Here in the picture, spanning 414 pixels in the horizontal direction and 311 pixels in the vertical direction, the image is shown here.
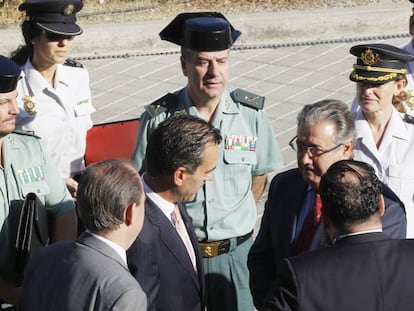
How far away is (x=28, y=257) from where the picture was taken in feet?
14.2

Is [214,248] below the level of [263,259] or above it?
below

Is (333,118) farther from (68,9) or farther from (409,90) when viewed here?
(68,9)

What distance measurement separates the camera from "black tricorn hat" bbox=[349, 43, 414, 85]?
5.05 metres

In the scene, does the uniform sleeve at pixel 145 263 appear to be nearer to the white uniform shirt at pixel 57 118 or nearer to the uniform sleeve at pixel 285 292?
the uniform sleeve at pixel 285 292

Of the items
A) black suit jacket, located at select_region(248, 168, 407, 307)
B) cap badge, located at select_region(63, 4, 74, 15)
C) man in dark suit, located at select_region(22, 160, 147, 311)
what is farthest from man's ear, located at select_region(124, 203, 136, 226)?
cap badge, located at select_region(63, 4, 74, 15)

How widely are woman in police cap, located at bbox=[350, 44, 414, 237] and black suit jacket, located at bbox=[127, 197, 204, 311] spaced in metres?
1.33

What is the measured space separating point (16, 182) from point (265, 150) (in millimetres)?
1273

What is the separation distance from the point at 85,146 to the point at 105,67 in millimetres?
4316

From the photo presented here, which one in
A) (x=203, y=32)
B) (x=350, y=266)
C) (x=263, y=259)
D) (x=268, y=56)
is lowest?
(x=268, y=56)

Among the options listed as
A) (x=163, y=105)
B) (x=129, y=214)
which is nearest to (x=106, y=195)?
(x=129, y=214)

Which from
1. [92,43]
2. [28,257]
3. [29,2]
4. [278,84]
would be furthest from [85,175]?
[92,43]

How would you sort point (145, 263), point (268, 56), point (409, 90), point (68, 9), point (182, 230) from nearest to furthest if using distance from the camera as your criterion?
point (145, 263) < point (182, 230) < point (409, 90) < point (68, 9) < point (268, 56)

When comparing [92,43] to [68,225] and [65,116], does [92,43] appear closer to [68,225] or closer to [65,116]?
[65,116]

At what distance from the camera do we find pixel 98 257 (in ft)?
11.4
